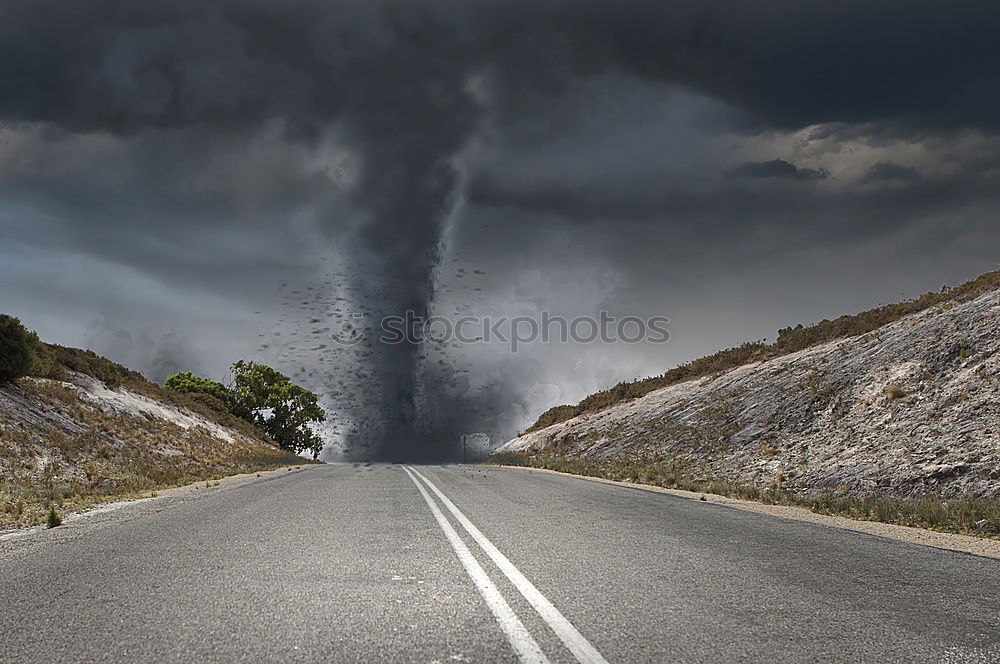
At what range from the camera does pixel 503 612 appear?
4707 mm

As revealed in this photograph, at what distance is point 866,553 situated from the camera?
289 inches

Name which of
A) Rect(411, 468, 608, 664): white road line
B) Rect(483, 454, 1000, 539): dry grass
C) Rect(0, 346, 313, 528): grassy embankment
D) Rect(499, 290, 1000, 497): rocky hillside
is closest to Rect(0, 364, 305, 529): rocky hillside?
Rect(0, 346, 313, 528): grassy embankment

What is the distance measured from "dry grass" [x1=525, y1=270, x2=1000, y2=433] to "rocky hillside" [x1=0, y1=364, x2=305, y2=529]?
23894 mm

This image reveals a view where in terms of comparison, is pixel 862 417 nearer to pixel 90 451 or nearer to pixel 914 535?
pixel 914 535

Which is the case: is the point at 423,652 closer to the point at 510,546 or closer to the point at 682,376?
the point at 510,546

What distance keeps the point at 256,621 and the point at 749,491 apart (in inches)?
600

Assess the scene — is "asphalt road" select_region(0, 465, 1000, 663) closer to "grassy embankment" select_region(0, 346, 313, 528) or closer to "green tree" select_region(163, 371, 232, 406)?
"grassy embankment" select_region(0, 346, 313, 528)

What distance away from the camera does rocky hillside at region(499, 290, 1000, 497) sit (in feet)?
56.0

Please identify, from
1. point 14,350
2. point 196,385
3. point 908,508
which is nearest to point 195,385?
point 196,385

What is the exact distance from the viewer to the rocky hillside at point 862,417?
1706cm

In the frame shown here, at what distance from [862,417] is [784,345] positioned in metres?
15.4

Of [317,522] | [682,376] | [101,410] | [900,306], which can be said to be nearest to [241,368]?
[101,410]

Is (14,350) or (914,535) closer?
(914,535)

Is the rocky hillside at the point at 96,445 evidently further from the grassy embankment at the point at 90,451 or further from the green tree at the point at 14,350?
the green tree at the point at 14,350
